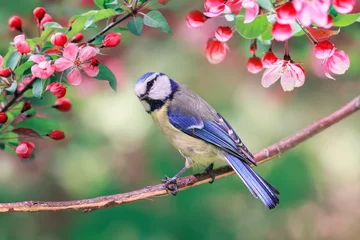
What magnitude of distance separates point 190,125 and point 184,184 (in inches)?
10.4

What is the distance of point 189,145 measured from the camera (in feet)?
5.85

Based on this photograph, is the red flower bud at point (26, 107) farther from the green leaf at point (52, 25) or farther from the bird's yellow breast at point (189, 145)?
the bird's yellow breast at point (189, 145)

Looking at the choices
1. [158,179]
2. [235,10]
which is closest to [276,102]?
[158,179]

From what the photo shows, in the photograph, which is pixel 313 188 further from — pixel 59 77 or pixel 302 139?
pixel 59 77

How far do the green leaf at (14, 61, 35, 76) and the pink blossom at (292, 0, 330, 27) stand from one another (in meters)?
0.59

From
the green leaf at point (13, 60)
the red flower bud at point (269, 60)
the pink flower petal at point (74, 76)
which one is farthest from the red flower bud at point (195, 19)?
the green leaf at point (13, 60)

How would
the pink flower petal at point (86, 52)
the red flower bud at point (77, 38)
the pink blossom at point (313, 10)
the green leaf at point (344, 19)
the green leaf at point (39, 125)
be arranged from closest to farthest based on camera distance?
the pink blossom at point (313, 10)
the green leaf at point (344, 19)
the pink flower petal at point (86, 52)
the red flower bud at point (77, 38)
the green leaf at point (39, 125)

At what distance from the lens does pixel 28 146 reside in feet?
4.59

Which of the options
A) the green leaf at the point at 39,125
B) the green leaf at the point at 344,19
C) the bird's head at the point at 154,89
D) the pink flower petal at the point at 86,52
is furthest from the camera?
the bird's head at the point at 154,89

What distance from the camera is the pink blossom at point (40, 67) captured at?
124 cm

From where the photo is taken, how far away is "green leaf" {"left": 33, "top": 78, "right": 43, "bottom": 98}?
4.16 ft

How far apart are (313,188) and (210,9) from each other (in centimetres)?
160

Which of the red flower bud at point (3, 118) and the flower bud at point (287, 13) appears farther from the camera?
the red flower bud at point (3, 118)

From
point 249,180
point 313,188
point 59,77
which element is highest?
point 59,77
